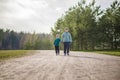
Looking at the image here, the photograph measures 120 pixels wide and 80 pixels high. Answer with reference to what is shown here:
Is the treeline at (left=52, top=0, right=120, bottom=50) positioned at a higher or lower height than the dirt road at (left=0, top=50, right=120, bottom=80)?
higher

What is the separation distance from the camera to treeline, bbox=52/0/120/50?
160 feet

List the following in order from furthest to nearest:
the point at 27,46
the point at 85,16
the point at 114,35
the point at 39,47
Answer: the point at 39,47
the point at 27,46
the point at 114,35
the point at 85,16

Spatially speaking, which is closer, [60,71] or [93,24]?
[60,71]

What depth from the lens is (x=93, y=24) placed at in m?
50.0

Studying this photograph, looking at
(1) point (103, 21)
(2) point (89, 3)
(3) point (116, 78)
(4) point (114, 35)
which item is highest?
(2) point (89, 3)

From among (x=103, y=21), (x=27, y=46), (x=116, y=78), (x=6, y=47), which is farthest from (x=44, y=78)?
(x=6, y=47)

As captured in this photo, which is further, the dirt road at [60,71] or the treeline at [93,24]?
the treeline at [93,24]

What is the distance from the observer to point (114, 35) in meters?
52.1

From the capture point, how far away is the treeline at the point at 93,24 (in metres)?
48.8

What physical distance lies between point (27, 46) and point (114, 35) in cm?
4826

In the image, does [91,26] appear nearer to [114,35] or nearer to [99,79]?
[114,35]

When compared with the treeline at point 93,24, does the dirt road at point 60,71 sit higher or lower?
lower

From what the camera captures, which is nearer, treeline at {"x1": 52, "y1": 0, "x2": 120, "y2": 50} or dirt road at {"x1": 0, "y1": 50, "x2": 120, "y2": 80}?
dirt road at {"x1": 0, "y1": 50, "x2": 120, "y2": 80}

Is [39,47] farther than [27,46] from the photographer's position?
Yes
